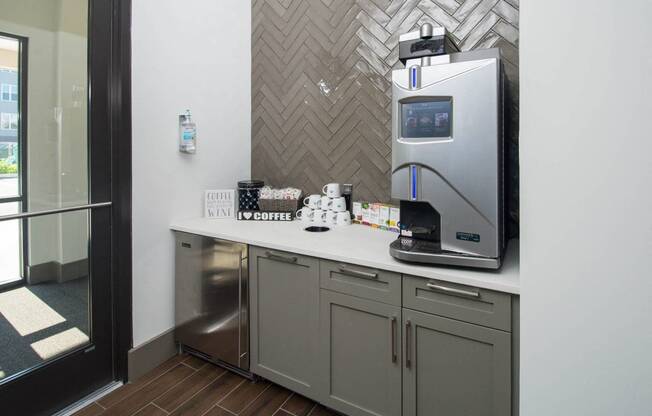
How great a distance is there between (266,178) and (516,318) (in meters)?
2.17

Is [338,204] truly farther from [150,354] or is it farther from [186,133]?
[150,354]

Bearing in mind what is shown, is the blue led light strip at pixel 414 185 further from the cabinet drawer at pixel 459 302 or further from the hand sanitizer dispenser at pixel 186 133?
the hand sanitizer dispenser at pixel 186 133

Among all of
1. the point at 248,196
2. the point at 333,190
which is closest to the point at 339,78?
the point at 333,190

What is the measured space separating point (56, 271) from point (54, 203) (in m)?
0.36

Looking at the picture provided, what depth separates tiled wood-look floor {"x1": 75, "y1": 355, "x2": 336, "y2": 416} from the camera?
1.95m

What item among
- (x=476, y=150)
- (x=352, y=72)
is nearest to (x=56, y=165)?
(x=352, y=72)

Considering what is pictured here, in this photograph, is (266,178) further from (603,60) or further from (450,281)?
(603,60)

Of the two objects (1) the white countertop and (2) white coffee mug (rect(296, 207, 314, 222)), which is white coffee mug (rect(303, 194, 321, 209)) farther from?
(1) the white countertop

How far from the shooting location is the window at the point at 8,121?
5.51 feet

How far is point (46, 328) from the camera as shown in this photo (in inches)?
75.7

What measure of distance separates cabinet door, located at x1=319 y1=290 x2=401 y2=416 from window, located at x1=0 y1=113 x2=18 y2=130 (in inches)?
65.9

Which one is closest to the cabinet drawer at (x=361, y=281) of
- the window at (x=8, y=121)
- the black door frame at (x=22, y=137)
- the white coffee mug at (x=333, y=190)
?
the white coffee mug at (x=333, y=190)

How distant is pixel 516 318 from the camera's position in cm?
135

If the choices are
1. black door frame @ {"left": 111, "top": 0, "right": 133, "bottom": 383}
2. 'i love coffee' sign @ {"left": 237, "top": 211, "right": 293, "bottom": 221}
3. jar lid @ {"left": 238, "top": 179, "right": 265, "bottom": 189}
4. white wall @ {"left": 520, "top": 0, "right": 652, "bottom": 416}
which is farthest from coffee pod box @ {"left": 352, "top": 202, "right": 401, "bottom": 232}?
black door frame @ {"left": 111, "top": 0, "right": 133, "bottom": 383}
